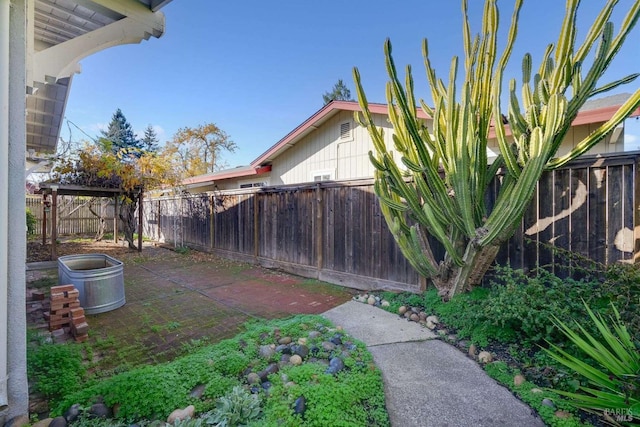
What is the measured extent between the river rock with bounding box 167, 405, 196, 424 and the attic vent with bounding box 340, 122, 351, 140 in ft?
22.2

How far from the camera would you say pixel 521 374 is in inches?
99.0

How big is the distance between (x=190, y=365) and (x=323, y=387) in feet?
4.04

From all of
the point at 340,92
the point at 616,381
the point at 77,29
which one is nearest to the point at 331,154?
the point at 77,29

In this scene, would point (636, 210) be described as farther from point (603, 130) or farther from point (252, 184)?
point (252, 184)

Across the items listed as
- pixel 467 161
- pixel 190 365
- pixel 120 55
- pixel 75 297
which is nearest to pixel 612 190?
pixel 467 161

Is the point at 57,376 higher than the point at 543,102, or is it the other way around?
the point at 543,102

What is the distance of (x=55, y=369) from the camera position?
8.08 feet

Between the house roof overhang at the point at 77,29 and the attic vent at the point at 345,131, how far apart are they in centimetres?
535

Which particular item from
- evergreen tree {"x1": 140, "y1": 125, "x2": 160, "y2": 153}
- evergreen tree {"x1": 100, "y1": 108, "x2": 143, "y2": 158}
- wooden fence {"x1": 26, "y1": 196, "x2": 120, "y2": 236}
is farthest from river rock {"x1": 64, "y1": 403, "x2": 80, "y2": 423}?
evergreen tree {"x1": 140, "y1": 125, "x2": 160, "y2": 153}

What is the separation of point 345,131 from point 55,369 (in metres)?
7.01

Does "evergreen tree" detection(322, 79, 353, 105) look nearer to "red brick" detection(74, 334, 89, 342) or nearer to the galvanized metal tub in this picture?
the galvanized metal tub

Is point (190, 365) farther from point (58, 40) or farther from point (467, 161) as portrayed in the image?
point (58, 40)

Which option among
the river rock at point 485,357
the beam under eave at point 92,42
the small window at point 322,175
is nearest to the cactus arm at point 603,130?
the river rock at point 485,357

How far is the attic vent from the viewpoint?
7.70 m
